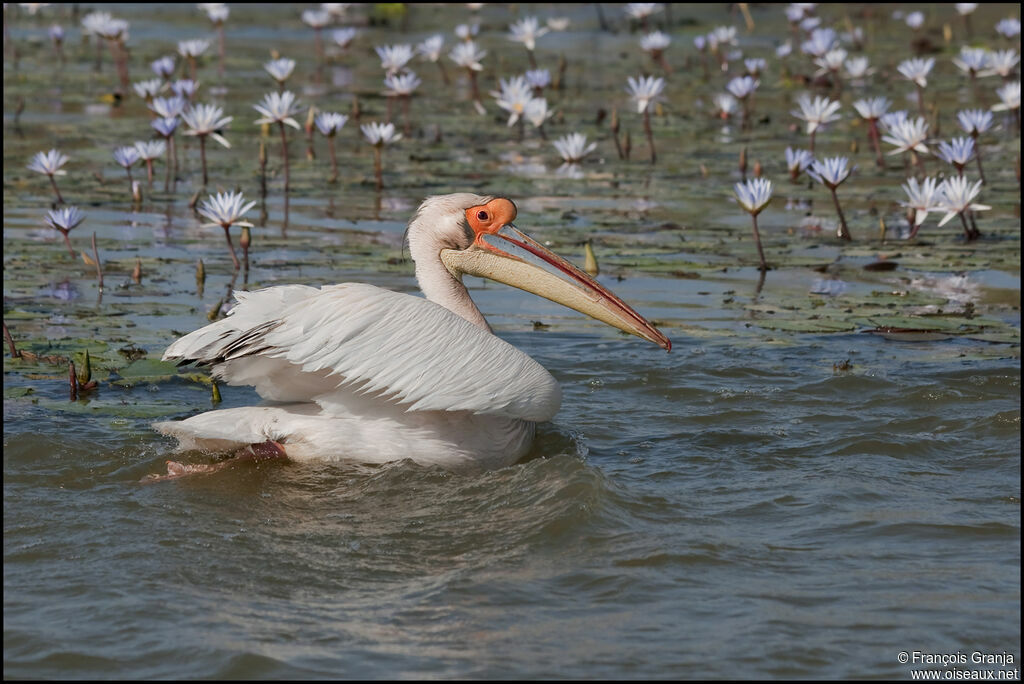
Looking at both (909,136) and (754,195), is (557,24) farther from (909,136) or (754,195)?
(754,195)

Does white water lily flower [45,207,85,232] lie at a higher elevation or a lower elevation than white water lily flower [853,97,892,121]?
lower

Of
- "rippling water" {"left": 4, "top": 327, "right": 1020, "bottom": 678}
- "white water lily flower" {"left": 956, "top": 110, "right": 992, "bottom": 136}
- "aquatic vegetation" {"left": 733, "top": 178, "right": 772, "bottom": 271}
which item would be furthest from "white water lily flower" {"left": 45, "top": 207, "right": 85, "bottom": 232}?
"white water lily flower" {"left": 956, "top": 110, "right": 992, "bottom": 136}

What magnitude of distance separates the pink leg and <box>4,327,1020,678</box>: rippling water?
1.2 inches

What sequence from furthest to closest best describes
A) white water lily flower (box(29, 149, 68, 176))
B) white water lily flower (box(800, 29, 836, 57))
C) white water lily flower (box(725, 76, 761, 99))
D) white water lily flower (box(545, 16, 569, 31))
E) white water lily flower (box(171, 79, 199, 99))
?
white water lily flower (box(545, 16, 569, 31)), white water lily flower (box(800, 29, 836, 57)), white water lily flower (box(725, 76, 761, 99)), white water lily flower (box(171, 79, 199, 99)), white water lily flower (box(29, 149, 68, 176))

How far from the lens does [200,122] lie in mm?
7559

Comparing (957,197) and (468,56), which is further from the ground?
(468,56)

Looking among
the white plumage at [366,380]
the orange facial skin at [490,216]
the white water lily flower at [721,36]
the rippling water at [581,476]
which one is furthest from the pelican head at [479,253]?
the white water lily flower at [721,36]

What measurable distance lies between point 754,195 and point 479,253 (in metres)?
2.07

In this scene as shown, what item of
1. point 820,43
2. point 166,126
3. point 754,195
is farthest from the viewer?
point 820,43

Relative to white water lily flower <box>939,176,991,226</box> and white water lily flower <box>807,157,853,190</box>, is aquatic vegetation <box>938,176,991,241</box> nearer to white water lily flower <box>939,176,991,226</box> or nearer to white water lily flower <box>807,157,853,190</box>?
white water lily flower <box>939,176,991,226</box>

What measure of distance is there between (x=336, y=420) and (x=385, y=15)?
1206cm

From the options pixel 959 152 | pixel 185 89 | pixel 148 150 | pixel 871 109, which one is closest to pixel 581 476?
pixel 959 152

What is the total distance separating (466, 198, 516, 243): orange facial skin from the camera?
4.52m

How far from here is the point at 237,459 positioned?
402 cm
